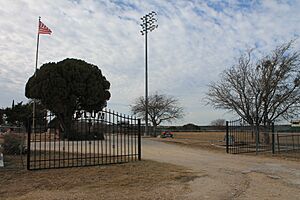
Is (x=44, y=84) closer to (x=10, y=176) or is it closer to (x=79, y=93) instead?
(x=79, y=93)

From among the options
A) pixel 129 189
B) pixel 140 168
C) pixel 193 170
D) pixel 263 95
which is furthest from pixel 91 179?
pixel 263 95

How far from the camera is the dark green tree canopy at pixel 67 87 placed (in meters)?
28.5

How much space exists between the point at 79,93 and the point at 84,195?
23.1 m

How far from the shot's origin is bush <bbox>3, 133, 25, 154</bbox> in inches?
543

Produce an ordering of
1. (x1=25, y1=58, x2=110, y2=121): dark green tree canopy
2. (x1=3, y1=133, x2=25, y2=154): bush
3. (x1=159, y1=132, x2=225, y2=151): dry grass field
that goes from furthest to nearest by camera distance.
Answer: (x1=25, y1=58, x2=110, y2=121): dark green tree canopy < (x1=159, y1=132, x2=225, y2=151): dry grass field < (x1=3, y1=133, x2=25, y2=154): bush

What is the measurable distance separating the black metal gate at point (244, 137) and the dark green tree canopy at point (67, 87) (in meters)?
15.6

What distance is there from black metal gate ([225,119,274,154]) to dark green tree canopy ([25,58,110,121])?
15611 mm

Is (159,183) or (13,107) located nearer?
(159,183)

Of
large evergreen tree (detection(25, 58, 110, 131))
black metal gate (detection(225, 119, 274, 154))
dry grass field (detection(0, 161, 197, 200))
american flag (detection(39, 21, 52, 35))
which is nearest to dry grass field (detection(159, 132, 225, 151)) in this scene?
black metal gate (detection(225, 119, 274, 154))

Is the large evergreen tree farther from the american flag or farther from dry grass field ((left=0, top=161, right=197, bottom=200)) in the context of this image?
dry grass field ((left=0, top=161, right=197, bottom=200))

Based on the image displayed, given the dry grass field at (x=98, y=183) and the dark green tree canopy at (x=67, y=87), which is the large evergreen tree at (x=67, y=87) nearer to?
the dark green tree canopy at (x=67, y=87)

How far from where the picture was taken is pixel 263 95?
2097 centimetres

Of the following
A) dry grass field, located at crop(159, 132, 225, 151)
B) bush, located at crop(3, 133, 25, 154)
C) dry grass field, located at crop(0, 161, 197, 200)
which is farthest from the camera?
dry grass field, located at crop(159, 132, 225, 151)

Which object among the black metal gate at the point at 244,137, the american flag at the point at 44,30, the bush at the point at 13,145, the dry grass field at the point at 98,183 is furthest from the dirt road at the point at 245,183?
the american flag at the point at 44,30
